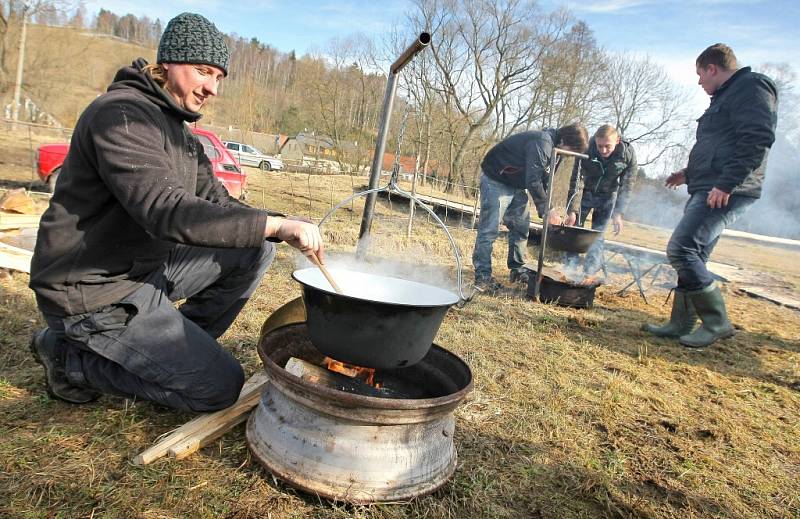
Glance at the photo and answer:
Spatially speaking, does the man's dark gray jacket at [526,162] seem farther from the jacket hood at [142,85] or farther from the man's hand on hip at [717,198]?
the jacket hood at [142,85]

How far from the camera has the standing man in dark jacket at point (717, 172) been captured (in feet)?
13.1

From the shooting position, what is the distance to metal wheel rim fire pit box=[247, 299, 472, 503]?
1729 mm

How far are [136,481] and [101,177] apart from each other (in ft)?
3.73

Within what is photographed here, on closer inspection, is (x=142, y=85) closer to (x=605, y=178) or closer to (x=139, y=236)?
(x=139, y=236)

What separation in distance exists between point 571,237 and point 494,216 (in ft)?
3.13

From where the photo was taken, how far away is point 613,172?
612 centimetres

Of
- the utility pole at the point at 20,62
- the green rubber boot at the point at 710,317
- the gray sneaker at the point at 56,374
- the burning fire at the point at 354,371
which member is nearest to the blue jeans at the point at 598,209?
the green rubber boot at the point at 710,317

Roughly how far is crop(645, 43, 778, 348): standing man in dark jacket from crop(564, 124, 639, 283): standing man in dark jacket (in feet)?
4.27

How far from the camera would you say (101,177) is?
1811mm

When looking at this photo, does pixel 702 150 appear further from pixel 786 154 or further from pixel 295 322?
pixel 786 154

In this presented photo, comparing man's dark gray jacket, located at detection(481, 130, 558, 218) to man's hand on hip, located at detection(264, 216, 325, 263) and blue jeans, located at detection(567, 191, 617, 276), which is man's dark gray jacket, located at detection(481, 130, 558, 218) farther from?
man's hand on hip, located at detection(264, 216, 325, 263)

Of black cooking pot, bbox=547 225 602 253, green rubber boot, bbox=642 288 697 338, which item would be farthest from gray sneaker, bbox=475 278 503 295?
green rubber boot, bbox=642 288 697 338

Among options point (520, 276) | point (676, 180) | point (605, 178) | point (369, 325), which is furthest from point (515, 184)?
point (369, 325)

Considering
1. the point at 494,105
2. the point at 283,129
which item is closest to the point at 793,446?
the point at 494,105
